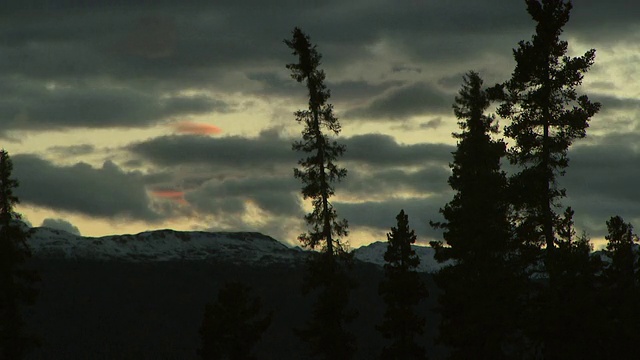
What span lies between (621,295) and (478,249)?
13.5m

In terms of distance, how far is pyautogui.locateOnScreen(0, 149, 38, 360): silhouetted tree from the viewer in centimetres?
5622

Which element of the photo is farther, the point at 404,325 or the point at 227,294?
the point at 227,294

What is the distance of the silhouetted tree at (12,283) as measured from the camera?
56.2 metres

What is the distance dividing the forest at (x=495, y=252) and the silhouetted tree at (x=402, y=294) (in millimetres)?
74

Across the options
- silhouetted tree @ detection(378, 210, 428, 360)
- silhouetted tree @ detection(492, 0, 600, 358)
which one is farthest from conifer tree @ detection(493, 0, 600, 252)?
silhouetted tree @ detection(378, 210, 428, 360)

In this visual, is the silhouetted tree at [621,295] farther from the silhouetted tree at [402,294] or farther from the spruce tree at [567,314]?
the silhouetted tree at [402,294]

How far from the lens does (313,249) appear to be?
51.1 meters

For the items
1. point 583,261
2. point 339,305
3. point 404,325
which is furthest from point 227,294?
point 583,261

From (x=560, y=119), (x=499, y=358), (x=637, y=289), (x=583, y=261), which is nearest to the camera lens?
(x=560, y=119)

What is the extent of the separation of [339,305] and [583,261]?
13965mm

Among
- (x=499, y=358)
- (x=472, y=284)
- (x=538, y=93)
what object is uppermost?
(x=538, y=93)

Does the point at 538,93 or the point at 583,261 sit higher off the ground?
the point at 538,93

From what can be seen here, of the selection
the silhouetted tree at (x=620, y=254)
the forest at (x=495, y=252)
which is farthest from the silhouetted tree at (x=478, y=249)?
the silhouetted tree at (x=620, y=254)

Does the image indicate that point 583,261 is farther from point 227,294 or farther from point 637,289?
point 227,294
